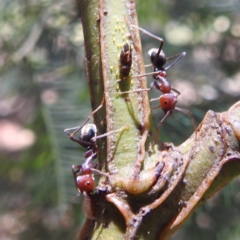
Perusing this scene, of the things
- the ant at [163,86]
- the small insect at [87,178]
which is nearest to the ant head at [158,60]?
the ant at [163,86]

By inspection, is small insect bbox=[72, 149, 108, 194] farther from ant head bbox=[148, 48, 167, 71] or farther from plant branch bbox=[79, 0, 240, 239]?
ant head bbox=[148, 48, 167, 71]

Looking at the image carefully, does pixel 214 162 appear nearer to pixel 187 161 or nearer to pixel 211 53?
pixel 187 161

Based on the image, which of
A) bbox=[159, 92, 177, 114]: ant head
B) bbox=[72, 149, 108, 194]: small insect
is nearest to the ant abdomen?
bbox=[159, 92, 177, 114]: ant head

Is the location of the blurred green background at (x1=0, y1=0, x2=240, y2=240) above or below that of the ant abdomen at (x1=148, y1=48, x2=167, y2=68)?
below

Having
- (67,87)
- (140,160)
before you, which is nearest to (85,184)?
(140,160)

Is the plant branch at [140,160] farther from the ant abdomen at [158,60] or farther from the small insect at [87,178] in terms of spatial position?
the ant abdomen at [158,60]

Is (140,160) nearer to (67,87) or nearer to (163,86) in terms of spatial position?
(163,86)
